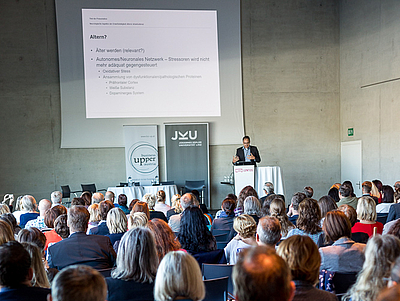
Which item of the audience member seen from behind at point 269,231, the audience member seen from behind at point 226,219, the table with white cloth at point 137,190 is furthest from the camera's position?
the table with white cloth at point 137,190

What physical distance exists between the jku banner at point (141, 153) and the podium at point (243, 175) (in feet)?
9.81

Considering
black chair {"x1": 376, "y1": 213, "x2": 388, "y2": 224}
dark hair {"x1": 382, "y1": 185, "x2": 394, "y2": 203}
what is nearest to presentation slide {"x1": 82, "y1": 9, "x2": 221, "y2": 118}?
dark hair {"x1": 382, "y1": 185, "x2": 394, "y2": 203}

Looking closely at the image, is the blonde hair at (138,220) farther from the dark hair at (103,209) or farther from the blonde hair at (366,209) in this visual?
the blonde hair at (366,209)

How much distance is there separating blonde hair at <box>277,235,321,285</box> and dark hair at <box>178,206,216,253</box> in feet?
5.07

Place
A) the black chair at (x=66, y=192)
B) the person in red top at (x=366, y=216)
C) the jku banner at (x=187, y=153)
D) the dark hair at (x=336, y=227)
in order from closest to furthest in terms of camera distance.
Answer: the dark hair at (x=336, y=227), the person in red top at (x=366, y=216), the black chair at (x=66, y=192), the jku banner at (x=187, y=153)

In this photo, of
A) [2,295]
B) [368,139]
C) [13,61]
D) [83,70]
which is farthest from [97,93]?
[2,295]

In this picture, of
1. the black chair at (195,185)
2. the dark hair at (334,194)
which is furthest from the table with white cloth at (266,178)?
the black chair at (195,185)

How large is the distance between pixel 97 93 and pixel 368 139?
24.6ft

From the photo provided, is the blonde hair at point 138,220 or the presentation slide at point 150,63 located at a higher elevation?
the presentation slide at point 150,63

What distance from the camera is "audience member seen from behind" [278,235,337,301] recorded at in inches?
64.5

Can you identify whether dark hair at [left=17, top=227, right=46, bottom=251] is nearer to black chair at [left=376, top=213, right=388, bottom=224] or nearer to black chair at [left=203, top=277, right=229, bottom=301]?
black chair at [left=203, top=277, right=229, bottom=301]

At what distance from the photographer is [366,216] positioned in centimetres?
374

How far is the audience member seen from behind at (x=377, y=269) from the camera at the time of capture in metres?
1.72

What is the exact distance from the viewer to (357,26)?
10.6 m
